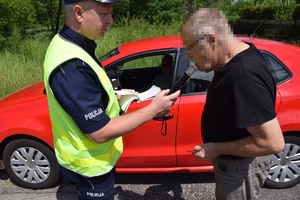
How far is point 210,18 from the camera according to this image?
1.29 m

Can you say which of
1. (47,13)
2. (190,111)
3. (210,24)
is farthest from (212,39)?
(47,13)

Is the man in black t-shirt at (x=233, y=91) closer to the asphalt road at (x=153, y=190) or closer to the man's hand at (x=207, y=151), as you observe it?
the man's hand at (x=207, y=151)

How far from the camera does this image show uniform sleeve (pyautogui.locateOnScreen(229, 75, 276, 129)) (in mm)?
1229

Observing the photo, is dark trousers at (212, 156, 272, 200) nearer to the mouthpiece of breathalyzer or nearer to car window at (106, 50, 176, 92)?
the mouthpiece of breathalyzer

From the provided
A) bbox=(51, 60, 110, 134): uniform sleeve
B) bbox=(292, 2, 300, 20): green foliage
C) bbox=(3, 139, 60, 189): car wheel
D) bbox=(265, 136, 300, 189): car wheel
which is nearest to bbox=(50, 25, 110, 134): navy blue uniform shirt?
bbox=(51, 60, 110, 134): uniform sleeve

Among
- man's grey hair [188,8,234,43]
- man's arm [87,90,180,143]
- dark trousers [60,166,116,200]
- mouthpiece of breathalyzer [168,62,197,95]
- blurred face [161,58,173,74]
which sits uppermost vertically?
man's grey hair [188,8,234,43]

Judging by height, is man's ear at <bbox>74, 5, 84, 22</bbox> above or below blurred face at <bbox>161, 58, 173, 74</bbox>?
above

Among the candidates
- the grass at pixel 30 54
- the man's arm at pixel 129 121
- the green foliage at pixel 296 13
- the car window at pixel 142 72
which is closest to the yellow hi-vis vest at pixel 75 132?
the man's arm at pixel 129 121

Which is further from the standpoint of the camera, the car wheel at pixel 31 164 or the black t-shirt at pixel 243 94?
the car wheel at pixel 31 164

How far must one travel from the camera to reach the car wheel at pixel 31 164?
301 centimetres

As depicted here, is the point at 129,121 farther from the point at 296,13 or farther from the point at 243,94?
the point at 296,13

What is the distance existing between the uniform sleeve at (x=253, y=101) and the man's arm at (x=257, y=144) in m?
0.04

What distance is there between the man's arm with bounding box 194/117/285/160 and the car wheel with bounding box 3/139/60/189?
2.12 metres

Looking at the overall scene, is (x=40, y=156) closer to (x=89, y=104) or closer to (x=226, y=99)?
(x=89, y=104)
